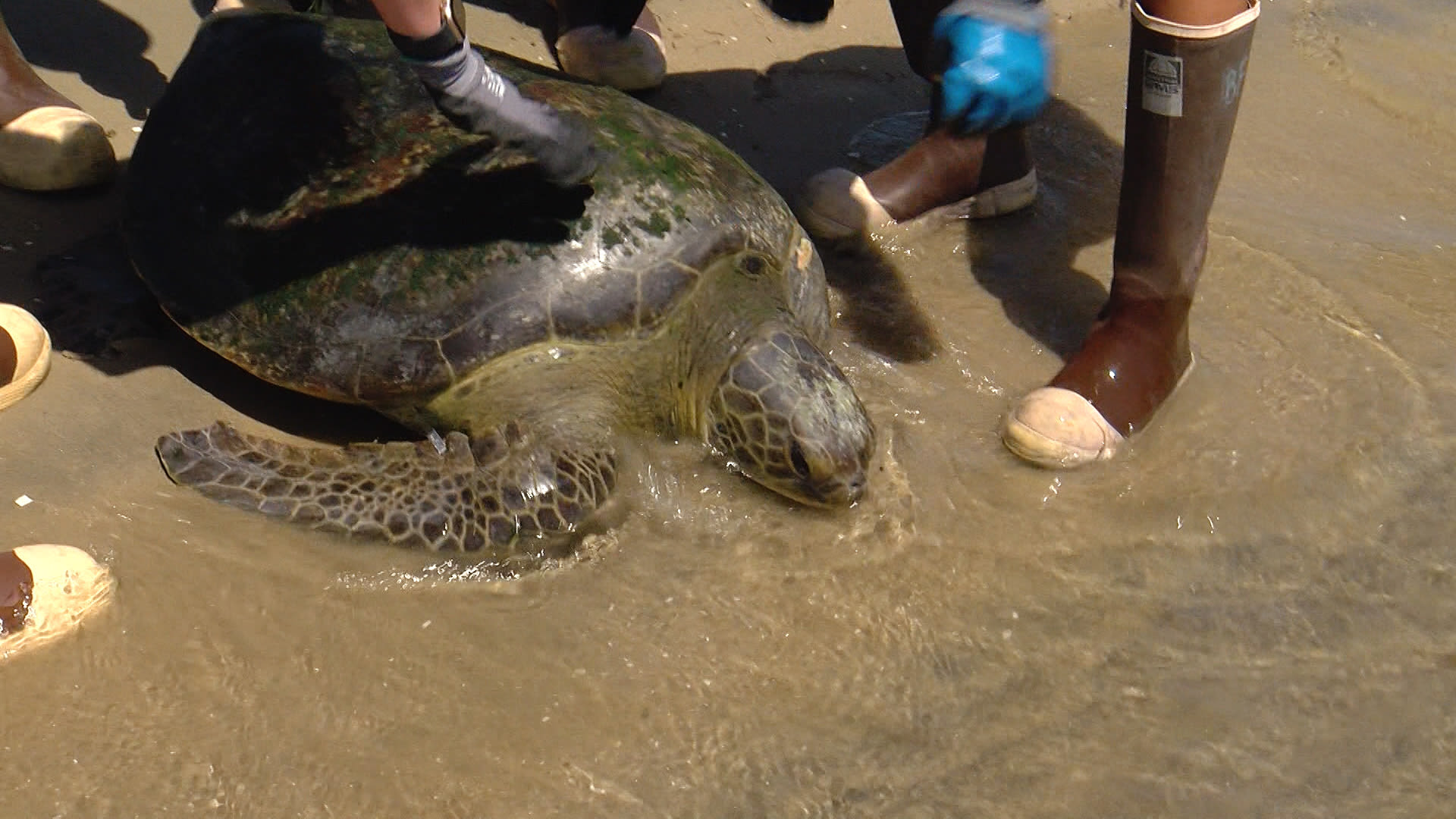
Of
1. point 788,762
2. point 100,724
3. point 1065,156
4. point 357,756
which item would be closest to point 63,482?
point 100,724

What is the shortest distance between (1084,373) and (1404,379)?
2.26 ft

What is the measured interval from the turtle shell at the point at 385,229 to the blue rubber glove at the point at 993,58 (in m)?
0.49

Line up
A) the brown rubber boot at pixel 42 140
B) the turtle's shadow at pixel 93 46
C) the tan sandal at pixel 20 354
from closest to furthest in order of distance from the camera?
the tan sandal at pixel 20 354 → the brown rubber boot at pixel 42 140 → the turtle's shadow at pixel 93 46

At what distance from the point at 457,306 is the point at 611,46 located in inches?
52.6

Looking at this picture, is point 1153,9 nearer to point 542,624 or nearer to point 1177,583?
point 1177,583

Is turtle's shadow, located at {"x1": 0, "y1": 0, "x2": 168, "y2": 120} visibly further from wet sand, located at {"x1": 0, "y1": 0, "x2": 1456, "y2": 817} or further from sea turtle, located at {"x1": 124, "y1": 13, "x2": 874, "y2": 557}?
sea turtle, located at {"x1": 124, "y1": 13, "x2": 874, "y2": 557}

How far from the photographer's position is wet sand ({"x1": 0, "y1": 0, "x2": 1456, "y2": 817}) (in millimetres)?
1550

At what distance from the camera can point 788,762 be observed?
159 centimetres

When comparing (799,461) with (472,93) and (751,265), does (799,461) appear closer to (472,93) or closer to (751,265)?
(751,265)

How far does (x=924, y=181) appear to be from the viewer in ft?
9.07

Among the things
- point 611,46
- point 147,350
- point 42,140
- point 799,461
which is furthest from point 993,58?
point 42,140

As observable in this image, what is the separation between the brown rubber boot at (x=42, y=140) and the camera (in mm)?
2438

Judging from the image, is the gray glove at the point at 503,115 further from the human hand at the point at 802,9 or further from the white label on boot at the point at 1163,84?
the white label on boot at the point at 1163,84

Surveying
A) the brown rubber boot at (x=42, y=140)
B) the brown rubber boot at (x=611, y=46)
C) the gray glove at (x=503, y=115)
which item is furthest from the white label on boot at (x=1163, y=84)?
the brown rubber boot at (x=42, y=140)
